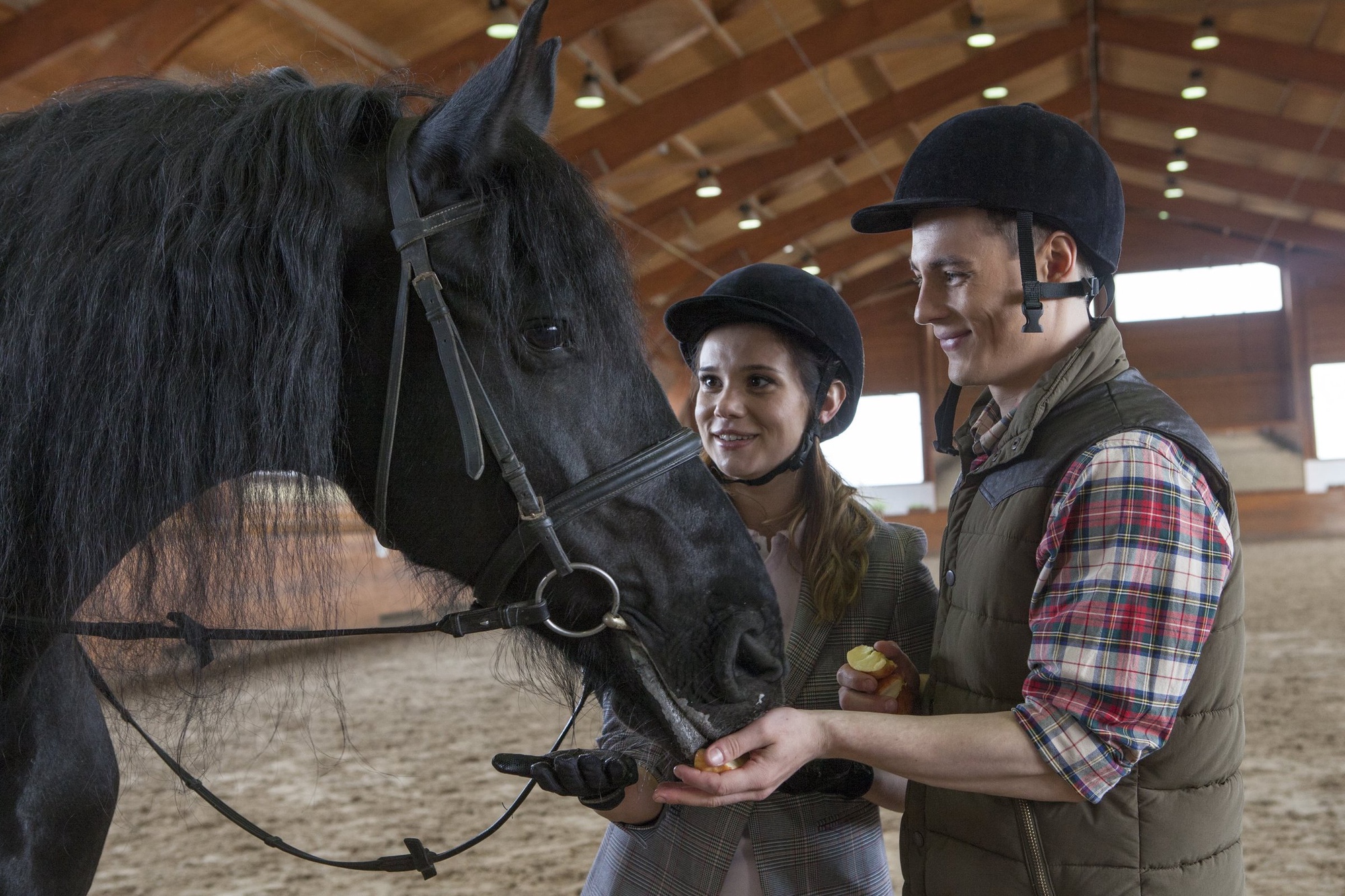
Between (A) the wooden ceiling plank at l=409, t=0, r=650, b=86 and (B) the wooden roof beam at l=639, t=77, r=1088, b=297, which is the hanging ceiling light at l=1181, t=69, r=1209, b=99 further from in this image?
(A) the wooden ceiling plank at l=409, t=0, r=650, b=86

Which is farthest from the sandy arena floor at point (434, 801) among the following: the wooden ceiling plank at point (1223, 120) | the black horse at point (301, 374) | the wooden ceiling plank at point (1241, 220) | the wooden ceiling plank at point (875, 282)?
the wooden ceiling plank at point (875, 282)

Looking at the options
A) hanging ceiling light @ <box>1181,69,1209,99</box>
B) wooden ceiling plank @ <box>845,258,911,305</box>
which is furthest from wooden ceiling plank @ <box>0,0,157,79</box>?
wooden ceiling plank @ <box>845,258,911,305</box>

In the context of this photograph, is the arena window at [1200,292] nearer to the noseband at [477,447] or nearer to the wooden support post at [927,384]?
the wooden support post at [927,384]

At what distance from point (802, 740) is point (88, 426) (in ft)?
2.48

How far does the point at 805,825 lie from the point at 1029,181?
88cm

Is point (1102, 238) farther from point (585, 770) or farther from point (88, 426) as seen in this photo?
point (88, 426)

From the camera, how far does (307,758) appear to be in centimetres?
448

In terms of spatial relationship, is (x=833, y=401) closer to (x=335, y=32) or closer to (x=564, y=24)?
(x=564, y=24)

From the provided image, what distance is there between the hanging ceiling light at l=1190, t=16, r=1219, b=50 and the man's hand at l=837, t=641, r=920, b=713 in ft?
33.8

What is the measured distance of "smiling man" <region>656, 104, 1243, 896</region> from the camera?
1023 mm

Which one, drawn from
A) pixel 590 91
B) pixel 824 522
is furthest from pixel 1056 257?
pixel 590 91

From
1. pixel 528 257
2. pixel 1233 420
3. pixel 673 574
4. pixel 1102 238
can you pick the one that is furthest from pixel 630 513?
pixel 1233 420

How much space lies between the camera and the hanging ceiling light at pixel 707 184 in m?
11.6

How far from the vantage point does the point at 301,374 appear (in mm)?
989
